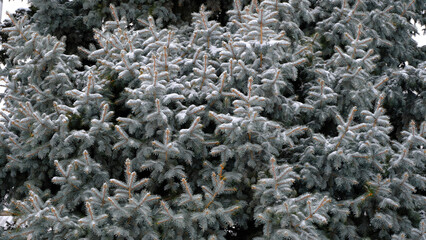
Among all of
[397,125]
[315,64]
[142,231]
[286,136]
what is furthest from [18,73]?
[397,125]

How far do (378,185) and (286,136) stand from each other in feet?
3.10

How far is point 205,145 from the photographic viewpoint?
3.94m

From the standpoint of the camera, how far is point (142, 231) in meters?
3.65

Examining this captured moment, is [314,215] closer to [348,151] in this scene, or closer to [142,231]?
[348,151]

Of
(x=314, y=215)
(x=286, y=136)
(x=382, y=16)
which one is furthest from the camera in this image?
(x=382, y=16)

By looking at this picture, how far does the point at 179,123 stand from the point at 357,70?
1.75 meters

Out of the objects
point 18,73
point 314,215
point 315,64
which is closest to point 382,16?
point 315,64

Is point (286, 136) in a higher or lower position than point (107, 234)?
higher

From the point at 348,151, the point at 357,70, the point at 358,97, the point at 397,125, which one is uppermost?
the point at 357,70

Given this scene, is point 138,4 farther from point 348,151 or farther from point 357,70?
point 348,151

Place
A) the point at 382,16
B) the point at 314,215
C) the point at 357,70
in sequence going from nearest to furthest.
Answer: the point at 314,215
the point at 357,70
the point at 382,16

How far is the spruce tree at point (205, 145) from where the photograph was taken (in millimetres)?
3633

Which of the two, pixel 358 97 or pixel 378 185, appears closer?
pixel 378 185

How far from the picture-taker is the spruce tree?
3633 millimetres
